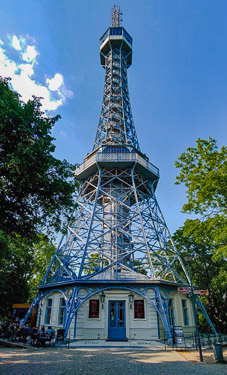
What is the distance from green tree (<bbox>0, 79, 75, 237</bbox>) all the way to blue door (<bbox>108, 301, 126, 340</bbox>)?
6.55 metres

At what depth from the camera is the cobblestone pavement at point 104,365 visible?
23.3ft

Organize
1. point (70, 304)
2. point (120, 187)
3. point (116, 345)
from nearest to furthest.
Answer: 1. point (116, 345)
2. point (70, 304)
3. point (120, 187)

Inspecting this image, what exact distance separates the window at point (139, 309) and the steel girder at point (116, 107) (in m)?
17.9

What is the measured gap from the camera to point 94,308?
14.9 metres

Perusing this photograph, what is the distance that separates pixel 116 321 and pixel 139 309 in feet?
5.35

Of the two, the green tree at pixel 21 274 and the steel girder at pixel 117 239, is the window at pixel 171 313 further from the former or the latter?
the green tree at pixel 21 274

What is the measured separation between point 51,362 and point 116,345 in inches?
200

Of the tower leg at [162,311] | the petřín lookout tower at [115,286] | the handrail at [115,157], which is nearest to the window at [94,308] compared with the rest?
the petřín lookout tower at [115,286]

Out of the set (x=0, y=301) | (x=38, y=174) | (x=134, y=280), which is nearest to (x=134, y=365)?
(x=134, y=280)

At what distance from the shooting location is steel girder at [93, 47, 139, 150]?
29.0 m

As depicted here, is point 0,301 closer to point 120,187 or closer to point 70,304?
point 70,304

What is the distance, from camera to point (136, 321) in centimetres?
1437

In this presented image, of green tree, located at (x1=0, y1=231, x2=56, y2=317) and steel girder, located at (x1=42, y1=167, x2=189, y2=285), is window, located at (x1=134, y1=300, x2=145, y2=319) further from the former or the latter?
green tree, located at (x1=0, y1=231, x2=56, y2=317)

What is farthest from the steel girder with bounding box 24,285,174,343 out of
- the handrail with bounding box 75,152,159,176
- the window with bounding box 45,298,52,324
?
the handrail with bounding box 75,152,159,176
